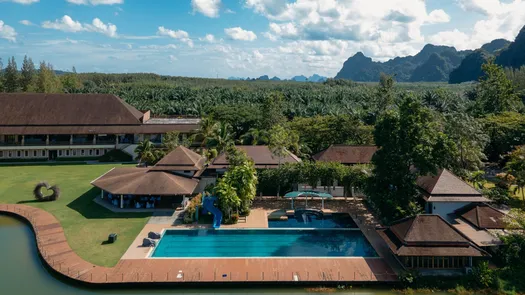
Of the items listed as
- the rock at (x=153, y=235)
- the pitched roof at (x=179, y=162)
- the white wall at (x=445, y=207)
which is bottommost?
the rock at (x=153, y=235)

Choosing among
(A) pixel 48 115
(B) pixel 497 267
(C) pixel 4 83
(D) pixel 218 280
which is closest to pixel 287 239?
(D) pixel 218 280

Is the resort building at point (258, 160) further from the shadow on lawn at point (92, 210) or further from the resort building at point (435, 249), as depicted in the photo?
the resort building at point (435, 249)

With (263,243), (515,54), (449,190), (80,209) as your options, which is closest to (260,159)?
(263,243)

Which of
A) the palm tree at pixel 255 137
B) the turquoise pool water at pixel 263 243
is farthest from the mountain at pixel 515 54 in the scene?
the turquoise pool water at pixel 263 243

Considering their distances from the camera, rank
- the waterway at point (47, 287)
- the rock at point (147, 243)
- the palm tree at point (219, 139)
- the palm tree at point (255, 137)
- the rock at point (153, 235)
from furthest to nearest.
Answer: the palm tree at point (255, 137)
the palm tree at point (219, 139)
the rock at point (153, 235)
the rock at point (147, 243)
the waterway at point (47, 287)

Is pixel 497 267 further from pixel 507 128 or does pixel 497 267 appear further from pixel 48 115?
pixel 48 115

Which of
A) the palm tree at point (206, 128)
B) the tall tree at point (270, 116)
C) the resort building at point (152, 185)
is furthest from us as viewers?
the tall tree at point (270, 116)
